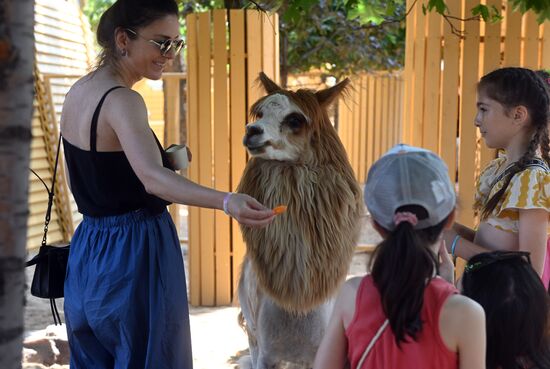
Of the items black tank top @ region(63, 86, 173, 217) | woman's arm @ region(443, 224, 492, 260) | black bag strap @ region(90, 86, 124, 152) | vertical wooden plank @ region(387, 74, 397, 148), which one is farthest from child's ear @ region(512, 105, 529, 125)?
vertical wooden plank @ region(387, 74, 397, 148)

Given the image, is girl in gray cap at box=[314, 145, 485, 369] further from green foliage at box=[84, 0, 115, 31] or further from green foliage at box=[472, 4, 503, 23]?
green foliage at box=[84, 0, 115, 31]

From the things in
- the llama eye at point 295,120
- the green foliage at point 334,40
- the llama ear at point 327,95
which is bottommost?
the llama eye at point 295,120

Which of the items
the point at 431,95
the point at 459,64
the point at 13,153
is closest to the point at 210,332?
the point at 431,95

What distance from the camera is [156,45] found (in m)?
2.17

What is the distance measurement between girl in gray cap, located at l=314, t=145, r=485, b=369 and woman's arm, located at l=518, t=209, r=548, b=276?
1.90ft

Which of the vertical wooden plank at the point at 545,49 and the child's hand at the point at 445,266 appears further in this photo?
the vertical wooden plank at the point at 545,49

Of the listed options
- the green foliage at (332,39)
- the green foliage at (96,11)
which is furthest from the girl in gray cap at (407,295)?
the green foliage at (96,11)

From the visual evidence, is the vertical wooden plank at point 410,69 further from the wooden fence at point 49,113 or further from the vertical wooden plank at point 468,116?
the wooden fence at point 49,113

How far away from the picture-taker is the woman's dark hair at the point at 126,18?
2.14 m

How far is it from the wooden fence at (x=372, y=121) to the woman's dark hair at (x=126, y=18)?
10.9 meters

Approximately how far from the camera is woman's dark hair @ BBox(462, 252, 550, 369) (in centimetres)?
166

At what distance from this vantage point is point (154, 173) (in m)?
1.94

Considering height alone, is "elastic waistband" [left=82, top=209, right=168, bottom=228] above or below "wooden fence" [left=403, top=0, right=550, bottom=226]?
below

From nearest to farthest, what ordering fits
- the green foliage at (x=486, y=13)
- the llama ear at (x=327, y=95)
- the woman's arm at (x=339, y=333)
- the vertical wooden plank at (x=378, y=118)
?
the woman's arm at (x=339, y=333), the llama ear at (x=327, y=95), the green foliage at (x=486, y=13), the vertical wooden plank at (x=378, y=118)
